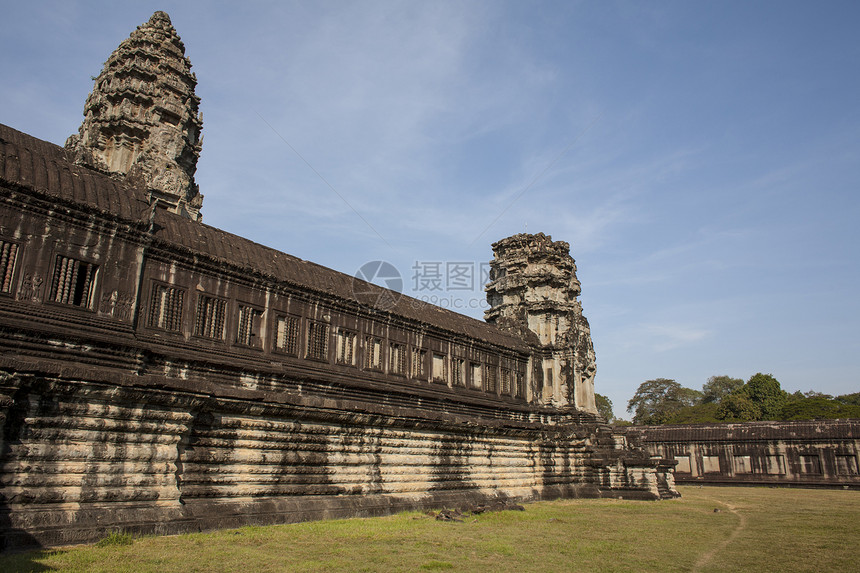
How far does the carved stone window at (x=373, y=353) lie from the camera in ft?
64.2

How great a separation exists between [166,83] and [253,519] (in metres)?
20.4

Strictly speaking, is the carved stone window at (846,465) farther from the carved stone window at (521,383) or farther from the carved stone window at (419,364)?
the carved stone window at (419,364)

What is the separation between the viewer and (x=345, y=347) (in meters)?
18.8

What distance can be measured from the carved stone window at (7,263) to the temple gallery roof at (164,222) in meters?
1.13

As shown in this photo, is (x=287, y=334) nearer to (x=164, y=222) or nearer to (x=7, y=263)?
(x=164, y=222)

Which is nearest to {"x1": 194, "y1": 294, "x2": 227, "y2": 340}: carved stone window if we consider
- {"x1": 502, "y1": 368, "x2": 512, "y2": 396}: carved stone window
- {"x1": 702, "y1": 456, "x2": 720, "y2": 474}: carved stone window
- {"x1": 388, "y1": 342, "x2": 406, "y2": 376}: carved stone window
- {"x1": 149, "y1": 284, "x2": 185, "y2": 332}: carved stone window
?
{"x1": 149, "y1": 284, "x2": 185, "y2": 332}: carved stone window

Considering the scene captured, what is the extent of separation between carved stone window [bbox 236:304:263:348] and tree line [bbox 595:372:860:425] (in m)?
39.4

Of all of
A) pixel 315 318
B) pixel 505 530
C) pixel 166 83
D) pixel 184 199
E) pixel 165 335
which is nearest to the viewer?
pixel 505 530

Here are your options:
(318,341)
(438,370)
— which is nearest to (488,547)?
(318,341)

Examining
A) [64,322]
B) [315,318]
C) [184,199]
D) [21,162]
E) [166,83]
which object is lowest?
[64,322]

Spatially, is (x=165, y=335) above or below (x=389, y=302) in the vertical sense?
below

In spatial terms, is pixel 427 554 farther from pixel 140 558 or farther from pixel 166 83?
pixel 166 83

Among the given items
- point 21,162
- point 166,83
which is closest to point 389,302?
point 21,162

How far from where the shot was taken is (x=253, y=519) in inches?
425
